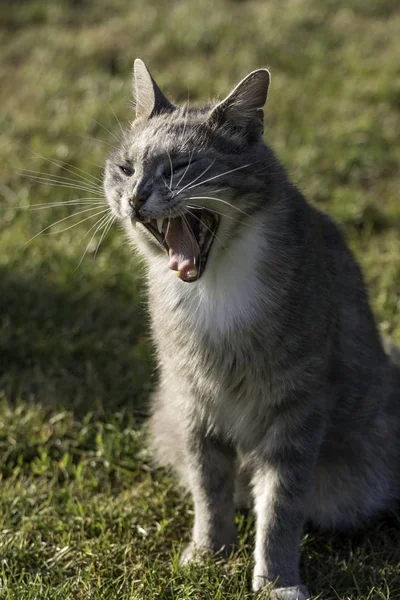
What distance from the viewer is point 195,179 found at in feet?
8.66

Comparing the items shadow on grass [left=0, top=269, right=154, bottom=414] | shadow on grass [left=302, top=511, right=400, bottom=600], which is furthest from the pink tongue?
shadow on grass [left=0, top=269, right=154, bottom=414]

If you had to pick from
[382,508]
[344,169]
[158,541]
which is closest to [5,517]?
[158,541]

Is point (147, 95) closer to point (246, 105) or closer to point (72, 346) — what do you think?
point (246, 105)

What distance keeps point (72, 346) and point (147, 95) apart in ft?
5.50

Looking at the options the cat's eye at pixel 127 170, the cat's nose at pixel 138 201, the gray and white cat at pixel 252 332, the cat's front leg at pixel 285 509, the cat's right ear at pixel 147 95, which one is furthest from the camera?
the cat's right ear at pixel 147 95

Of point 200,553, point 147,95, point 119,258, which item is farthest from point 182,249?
point 119,258

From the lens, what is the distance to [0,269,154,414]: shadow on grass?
13.6 ft

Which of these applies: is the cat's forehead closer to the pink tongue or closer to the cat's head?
the cat's head

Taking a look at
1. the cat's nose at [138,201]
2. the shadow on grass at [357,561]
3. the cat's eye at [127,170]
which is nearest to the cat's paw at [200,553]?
the shadow on grass at [357,561]

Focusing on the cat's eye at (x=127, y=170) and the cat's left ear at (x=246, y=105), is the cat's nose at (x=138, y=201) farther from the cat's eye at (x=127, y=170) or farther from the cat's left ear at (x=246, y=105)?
the cat's left ear at (x=246, y=105)

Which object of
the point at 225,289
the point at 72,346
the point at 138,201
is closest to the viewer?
the point at 138,201

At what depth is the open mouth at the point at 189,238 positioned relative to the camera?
2699 millimetres

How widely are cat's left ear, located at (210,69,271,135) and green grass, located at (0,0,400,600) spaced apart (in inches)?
35.0

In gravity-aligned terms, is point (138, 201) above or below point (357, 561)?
above
